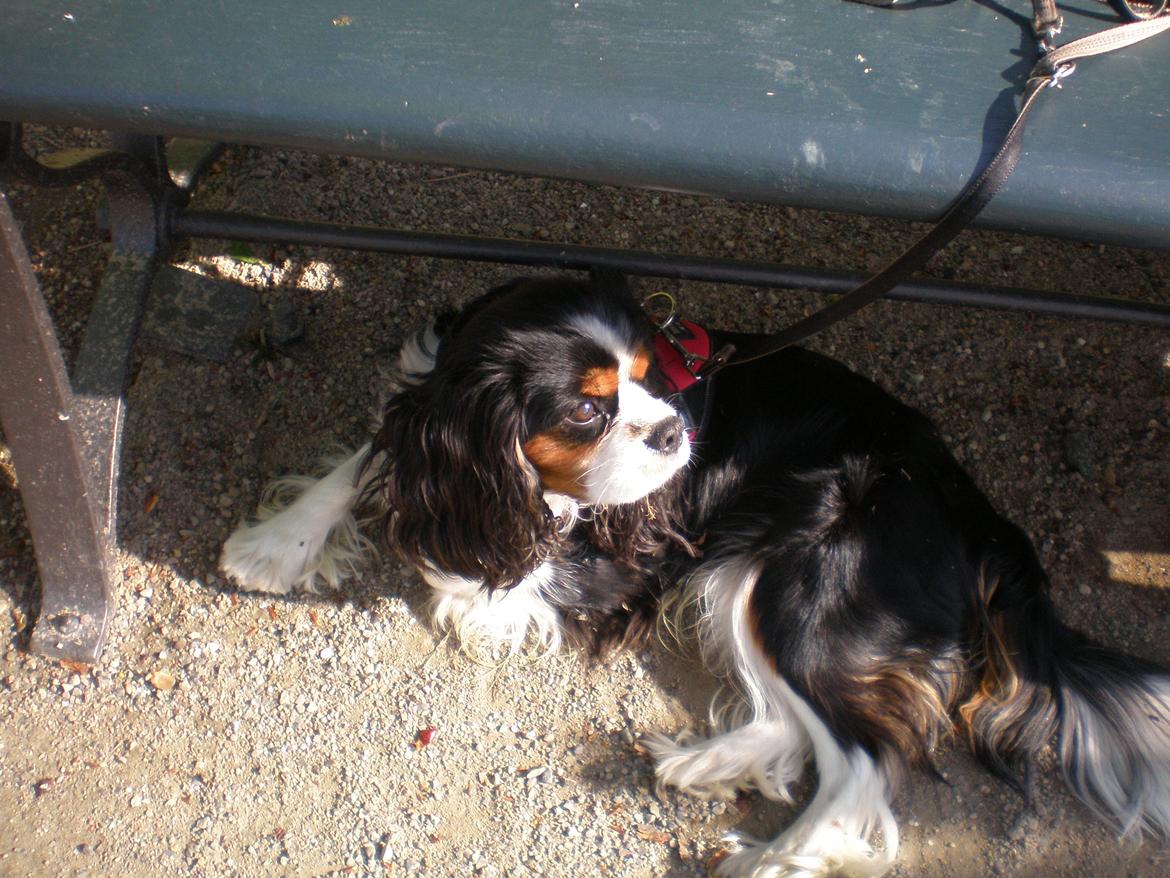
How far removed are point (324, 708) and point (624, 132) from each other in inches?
57.9

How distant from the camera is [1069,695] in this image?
2104mm

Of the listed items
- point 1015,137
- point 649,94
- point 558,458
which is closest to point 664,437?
point 558,458

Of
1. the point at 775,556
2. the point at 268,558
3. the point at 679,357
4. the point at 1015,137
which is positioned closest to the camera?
the point at 1015,137

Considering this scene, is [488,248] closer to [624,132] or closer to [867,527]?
[624,132]

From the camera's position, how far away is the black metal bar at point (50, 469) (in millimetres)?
1819

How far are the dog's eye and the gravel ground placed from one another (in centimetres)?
79

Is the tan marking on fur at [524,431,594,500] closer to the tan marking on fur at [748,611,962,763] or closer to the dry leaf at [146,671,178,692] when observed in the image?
the tan marking on fur at [748,611,962,763]

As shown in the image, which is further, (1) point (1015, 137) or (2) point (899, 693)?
(2) point (899, 693)

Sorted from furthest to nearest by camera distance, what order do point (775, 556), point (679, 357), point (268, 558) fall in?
1. point (268, 558)
2. point (775, 556)
3. point (679, 357)

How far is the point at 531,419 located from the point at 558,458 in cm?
12

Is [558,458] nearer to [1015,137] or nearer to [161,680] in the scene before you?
[1015,137]

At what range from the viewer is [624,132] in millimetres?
1538

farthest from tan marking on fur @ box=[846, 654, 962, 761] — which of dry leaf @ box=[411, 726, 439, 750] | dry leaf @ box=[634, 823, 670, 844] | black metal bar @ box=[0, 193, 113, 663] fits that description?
black metal bar @ box=[0, 193, 113, 663]

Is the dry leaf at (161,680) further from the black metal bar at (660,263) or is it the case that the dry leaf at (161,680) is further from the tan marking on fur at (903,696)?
the tan marking on fur at (903,696)
